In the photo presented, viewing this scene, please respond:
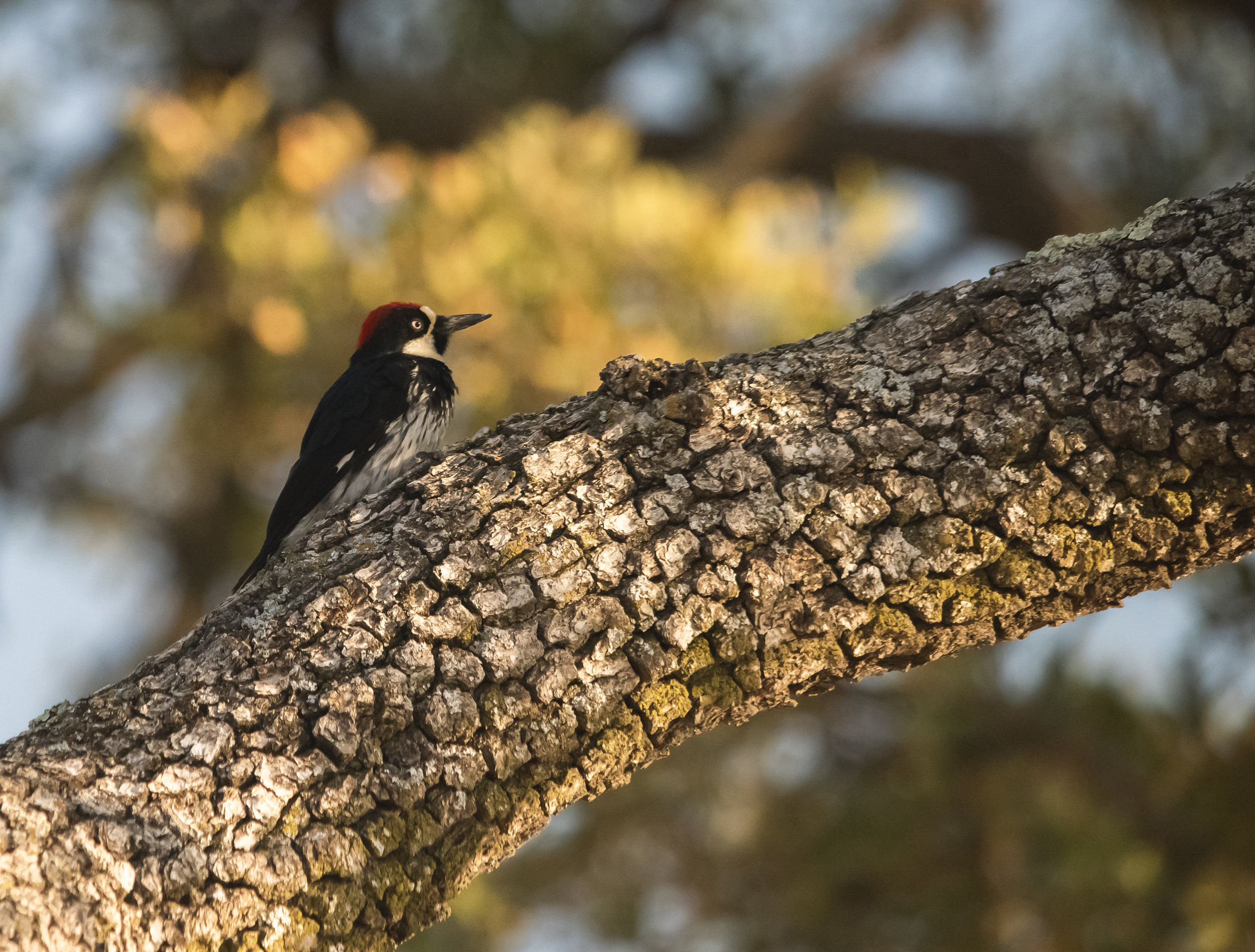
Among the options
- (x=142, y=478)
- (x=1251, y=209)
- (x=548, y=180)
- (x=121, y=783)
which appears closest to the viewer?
(x=121, y=783)

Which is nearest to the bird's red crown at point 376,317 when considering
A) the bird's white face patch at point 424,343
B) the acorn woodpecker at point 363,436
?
the bird's white face patch at point 424,343

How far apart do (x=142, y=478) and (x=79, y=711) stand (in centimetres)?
484

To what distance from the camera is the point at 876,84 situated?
607cm

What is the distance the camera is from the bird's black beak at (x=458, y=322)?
131 inches

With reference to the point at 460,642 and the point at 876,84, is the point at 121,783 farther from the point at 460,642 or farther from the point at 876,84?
the point at 876,84

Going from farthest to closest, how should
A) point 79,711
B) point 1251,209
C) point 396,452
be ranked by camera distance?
point 396,452
point 1251,209
point 79,711

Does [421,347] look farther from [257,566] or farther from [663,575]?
[663,575]

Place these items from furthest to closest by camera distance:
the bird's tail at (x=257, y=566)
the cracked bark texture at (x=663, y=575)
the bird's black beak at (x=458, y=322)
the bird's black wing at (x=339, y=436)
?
the bird's black beak at (x=458, y=322), the bird's black wing at (x=339, y=436), the bird's tail at (x=257, y=566), the cracked bark texture at (x=663, y=575)

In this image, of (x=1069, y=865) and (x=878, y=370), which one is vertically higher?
(x=878, y=370)

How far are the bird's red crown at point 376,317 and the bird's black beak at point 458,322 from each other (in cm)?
10

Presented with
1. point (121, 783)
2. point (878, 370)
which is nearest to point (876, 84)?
point (878, 370)

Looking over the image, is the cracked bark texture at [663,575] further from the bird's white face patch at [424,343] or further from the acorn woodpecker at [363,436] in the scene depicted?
the bird's white face patch at [424,343]

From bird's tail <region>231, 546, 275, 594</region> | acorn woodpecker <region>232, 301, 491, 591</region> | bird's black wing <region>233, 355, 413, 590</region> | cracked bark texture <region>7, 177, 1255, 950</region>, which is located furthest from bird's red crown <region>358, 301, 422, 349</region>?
cracked bark texture <region>7, 177, 1255, 950</region>

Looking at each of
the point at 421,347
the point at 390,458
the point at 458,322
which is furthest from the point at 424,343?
the point at 390,458
